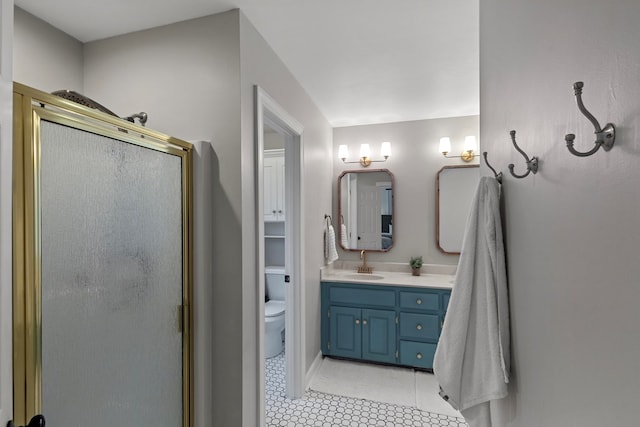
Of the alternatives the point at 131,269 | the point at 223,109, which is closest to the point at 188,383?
the point at 131,269

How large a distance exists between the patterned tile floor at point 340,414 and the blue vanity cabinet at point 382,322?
1.82 feet

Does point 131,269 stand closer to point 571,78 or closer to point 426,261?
point 571,78

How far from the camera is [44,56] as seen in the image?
1629 millimetres

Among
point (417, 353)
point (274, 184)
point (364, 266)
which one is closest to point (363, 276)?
point (364, 266)

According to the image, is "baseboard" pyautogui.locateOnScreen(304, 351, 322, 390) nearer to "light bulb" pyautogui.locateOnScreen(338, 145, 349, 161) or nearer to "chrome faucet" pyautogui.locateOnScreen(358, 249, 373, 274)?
"chrome faucet" pyautogui.locateOnScreen(358, 249, 373, 274)

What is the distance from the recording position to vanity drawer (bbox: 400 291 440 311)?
9.04ft

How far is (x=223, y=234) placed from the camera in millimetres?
1585

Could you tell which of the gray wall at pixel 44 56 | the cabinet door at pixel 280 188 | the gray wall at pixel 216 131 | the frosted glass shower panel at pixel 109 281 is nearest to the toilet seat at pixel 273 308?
the cabinet door at pixel 280 188

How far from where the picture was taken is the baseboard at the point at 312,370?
259cm

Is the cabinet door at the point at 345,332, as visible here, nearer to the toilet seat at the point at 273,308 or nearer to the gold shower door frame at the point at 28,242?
the toilet seat at the point at 273,308

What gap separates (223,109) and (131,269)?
0.86 m

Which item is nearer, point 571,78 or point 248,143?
point 571,78

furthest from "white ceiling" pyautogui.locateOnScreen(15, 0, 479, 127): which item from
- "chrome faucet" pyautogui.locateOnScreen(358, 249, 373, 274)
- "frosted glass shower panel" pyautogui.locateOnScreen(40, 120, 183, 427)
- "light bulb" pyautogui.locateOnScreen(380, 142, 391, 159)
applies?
"chrome faucet" pyautogui.locateOnScreen(358, 249, 373, 274)

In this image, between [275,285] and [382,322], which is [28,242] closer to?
[382,322]
